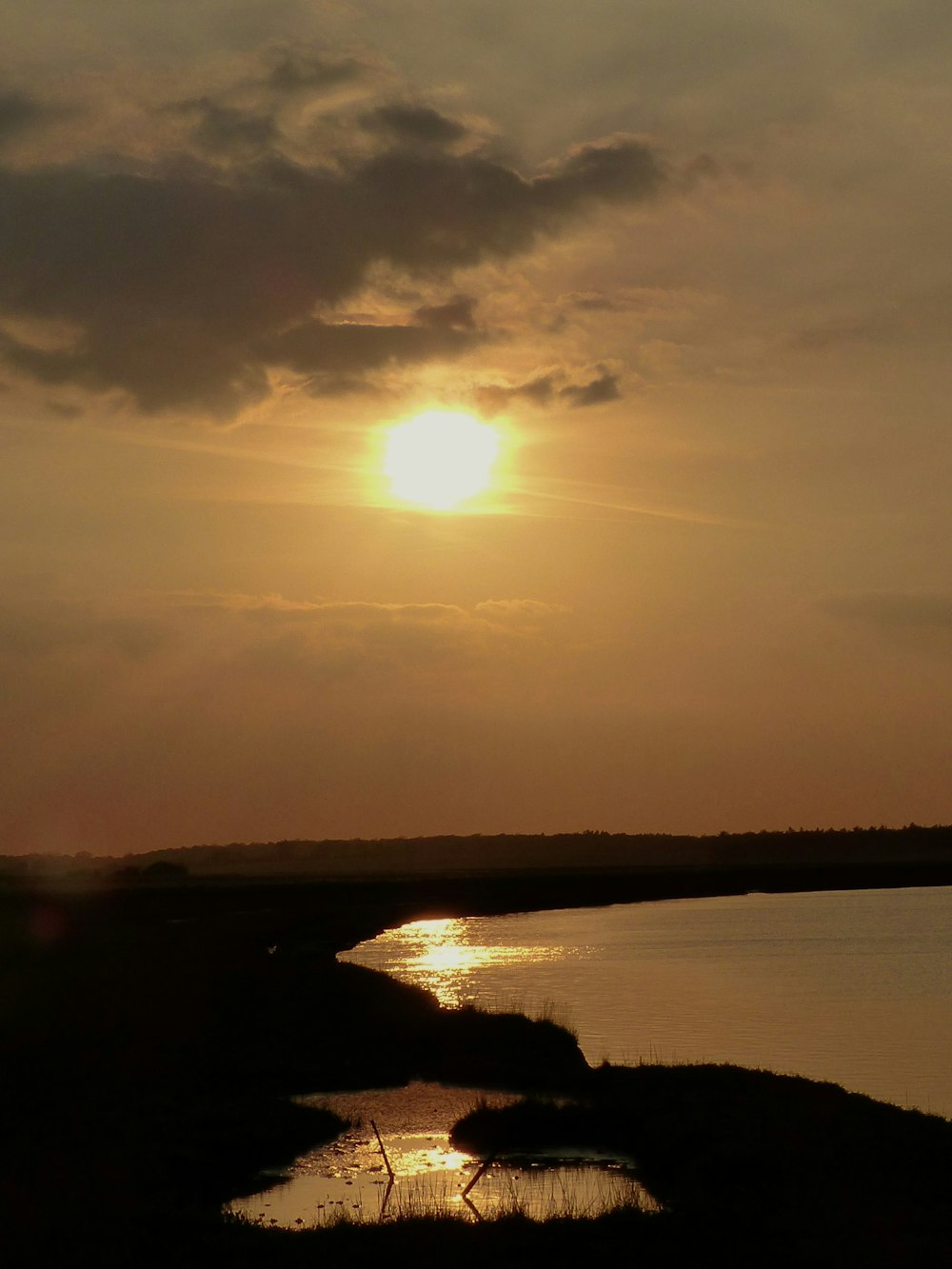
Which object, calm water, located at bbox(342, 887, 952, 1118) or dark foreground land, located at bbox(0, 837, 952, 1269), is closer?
dark foreground land, located at bbox(0, 837, 952, 1269)

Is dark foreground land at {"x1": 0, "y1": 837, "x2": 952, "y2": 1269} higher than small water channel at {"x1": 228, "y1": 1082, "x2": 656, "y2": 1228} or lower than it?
higher

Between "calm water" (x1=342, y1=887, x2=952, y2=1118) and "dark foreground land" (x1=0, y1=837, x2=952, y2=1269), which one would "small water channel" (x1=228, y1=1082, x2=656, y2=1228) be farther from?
"calm water" (x1=342, y1=887, x2=952, y2=1118)

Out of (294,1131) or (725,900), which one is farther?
(725,900)

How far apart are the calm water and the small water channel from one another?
11166mm

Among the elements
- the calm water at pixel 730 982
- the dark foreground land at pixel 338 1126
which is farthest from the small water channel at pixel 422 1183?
the calm water at pixel 730 982

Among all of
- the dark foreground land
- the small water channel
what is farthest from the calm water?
the small water channel

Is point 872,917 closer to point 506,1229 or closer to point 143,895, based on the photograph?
point 143,895

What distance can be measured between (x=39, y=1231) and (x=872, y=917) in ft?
326

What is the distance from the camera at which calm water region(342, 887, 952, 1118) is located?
40.5m

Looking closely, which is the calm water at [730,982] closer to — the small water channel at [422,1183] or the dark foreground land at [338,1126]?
the dark foreground land at [338,1126]

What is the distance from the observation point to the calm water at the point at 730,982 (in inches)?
1593

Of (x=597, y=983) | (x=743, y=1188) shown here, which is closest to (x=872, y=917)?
(x=597, y=983)

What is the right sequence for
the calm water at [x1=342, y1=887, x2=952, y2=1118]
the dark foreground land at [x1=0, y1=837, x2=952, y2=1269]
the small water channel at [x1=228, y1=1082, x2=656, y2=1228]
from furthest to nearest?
the calm water at [x1=342, y1=887, x2=952, y2=1118] → the small water channel at [x1=228, y1=1082, x2=656, y2=1228] → the dark foreground land at [x1=0, y1=837, x2=952, y2=1269]

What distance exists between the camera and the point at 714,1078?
101ft
